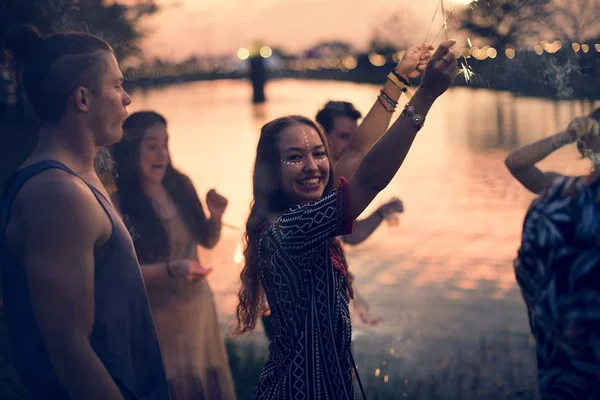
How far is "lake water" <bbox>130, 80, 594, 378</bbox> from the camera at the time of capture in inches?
168

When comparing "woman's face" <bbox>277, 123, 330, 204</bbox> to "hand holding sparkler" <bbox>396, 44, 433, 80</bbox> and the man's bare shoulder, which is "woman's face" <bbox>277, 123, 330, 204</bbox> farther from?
the man's bare shoulder

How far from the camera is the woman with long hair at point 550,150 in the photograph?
1869 mm

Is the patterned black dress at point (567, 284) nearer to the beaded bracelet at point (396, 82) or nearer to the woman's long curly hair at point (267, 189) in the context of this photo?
the woman's long curly hair at point (267, 189)

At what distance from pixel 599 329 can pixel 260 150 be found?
1094 millimetres

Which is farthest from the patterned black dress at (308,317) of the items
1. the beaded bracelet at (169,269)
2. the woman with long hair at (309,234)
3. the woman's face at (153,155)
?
the woman's face at (153,155)

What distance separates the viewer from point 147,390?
→ 6.14ft

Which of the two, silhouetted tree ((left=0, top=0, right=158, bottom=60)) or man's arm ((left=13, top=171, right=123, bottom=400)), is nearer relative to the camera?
man's arm ((left=13, top=171, right=123, bottom=400))

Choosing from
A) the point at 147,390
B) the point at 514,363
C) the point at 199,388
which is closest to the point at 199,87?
the point at 199,388

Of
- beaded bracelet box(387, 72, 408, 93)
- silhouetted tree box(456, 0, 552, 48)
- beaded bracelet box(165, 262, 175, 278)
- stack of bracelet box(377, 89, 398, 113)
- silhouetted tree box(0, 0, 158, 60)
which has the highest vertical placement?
silhouetted tree box(0, 0, 158, 60)

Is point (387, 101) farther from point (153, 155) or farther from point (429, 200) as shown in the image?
point (429, 200)

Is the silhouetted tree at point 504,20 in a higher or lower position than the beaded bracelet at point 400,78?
higher

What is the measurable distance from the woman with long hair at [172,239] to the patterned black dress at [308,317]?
1080 millimetres

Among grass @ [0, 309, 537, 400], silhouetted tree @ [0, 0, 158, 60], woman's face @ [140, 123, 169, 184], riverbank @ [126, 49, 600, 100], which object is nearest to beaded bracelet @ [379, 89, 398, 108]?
riverbank @ [126, 49, 600, 100]

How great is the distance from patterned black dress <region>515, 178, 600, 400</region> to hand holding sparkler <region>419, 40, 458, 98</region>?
356 millimetres
